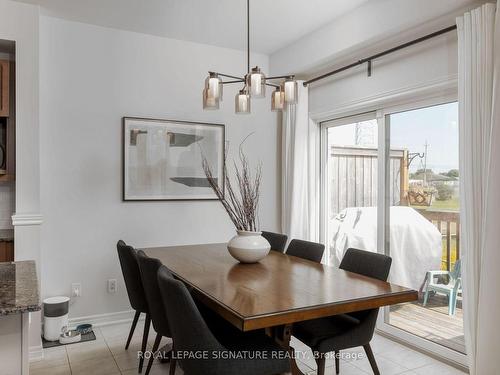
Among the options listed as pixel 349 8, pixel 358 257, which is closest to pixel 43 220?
pixel 358 257

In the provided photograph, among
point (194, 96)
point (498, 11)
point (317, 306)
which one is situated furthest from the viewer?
point (194, 96)

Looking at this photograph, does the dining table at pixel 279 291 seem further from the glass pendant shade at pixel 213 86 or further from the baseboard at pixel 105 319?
the baseboard at pixel 105 319

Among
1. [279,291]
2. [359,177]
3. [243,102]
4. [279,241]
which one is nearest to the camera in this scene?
[279,291]

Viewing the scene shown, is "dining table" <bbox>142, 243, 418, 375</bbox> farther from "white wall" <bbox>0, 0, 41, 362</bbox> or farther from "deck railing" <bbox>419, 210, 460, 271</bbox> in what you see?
"white wall" <bbox>0, 0, 41, 362</bbox>

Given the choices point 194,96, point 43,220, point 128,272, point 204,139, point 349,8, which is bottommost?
point 128,272

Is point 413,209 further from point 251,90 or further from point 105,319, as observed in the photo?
point 105,319

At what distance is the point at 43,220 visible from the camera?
3.51 meters

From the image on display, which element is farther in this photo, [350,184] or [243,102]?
[350,184]

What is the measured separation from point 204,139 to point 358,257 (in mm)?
2152

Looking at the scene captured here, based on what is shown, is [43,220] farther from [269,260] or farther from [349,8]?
[349,8]

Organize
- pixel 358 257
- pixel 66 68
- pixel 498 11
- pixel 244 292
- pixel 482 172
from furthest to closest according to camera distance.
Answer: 1. pixel 66 68
2. pixel 358 257
3. pixel 482 172
4. pixel 498 11
5. pixel 244 292

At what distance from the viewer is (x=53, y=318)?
3.28 m

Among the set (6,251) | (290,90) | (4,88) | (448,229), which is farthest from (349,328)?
(4,88)

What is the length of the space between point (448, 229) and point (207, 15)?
8.71ft
